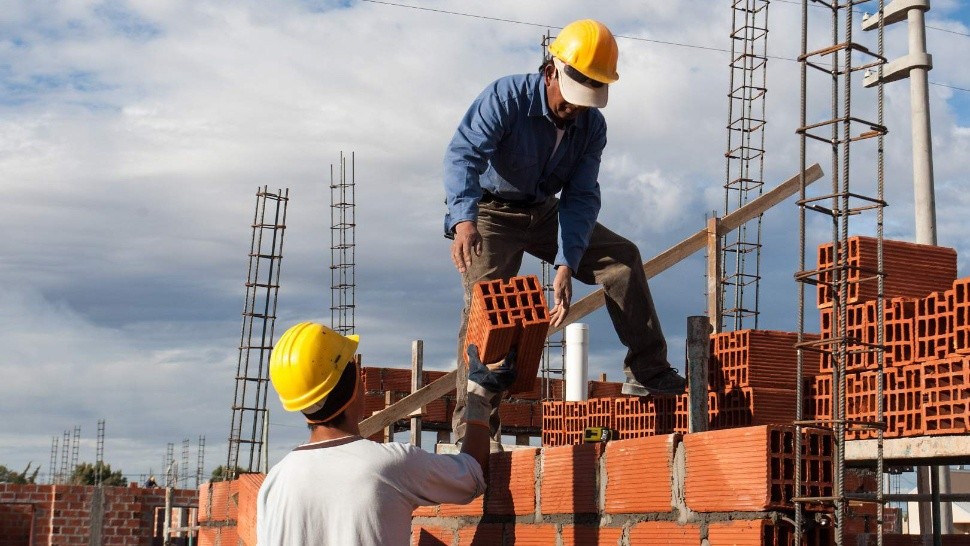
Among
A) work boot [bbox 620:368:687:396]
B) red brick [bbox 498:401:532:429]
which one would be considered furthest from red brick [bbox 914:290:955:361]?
red brick [bbox 498:401:532:429]

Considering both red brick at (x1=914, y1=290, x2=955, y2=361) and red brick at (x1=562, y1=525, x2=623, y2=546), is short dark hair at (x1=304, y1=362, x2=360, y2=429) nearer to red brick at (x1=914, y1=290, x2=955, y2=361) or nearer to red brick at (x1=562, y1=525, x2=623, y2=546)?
red brick at (x1=562, y1=525, x2=623, y2=546)

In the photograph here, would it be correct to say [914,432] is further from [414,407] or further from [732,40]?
[732,40]

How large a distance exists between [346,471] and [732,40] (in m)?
15.6

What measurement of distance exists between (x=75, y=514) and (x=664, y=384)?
12129 millimetres

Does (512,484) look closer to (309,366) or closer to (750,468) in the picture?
(750,468)

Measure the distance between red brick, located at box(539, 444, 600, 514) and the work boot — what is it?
104 centimetres

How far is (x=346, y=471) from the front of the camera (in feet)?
10.0

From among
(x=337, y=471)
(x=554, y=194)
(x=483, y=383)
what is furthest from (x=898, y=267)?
(x=337, y=471)

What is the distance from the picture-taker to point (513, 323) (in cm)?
405

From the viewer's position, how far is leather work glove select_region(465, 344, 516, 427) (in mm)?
3648

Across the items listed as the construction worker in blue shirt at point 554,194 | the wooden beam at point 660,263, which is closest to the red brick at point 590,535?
the construction worker in blue shirt at point 554,194

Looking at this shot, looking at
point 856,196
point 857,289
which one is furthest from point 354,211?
point 856,196

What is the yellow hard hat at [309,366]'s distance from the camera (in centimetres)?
324

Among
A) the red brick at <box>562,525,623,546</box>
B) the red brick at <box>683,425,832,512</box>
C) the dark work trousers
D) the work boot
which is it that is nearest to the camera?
the red brick at <box>683,425,832,512</box>
